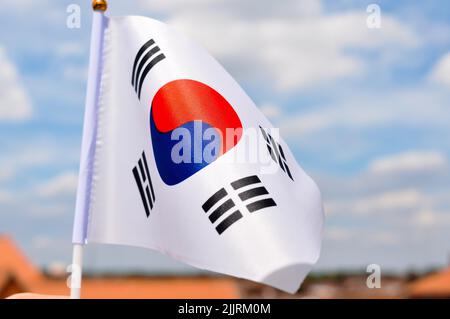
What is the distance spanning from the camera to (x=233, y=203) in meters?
5.46

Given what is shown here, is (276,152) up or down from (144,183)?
up

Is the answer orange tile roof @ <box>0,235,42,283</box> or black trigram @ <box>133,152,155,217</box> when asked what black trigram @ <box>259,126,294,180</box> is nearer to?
black trigram @ <box>133,152,155,217</box>

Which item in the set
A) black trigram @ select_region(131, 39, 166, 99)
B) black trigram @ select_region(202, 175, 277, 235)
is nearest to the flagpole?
black trigram @ select_region(131, 39, 166, 99)

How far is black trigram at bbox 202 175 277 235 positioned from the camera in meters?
5.43

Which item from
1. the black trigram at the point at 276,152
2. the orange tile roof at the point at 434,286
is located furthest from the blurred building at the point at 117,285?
the black trigram at the point at 276,152

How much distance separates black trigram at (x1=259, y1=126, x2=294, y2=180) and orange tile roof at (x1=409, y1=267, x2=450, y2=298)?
32903 millimetres

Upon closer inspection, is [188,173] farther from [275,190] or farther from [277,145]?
[277,145]

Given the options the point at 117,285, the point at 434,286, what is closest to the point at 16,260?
the point at 117,285

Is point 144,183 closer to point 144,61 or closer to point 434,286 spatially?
point 144,61

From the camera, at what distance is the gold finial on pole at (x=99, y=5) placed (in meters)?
6.14

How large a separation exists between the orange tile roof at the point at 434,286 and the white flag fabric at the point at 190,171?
109 feet

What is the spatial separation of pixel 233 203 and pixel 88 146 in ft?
4.99

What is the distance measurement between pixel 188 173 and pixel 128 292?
26.4 metres
